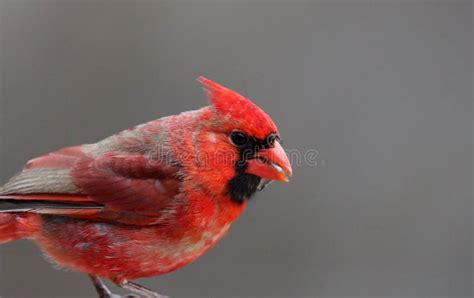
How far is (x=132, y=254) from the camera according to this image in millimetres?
2129

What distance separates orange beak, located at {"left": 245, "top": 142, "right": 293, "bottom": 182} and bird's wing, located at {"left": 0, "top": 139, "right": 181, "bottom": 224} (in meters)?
0.29

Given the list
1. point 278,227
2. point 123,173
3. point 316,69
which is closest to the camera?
point 123,173

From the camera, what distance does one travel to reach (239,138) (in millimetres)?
2123

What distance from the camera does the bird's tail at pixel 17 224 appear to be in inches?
88.6

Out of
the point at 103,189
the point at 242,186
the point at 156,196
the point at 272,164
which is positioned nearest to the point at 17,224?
the point at 103,189

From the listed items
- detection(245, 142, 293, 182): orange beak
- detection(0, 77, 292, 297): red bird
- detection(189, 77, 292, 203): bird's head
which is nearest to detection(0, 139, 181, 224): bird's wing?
detection(0, 77, 292, 297): red bird

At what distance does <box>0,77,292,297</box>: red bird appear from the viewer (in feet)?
6.97

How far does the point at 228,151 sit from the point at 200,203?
20cm

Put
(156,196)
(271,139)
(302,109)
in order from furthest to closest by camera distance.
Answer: (302,109) < (156,196) < (271,139)

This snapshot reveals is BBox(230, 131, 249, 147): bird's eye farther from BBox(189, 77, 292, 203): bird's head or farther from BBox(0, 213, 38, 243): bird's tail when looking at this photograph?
BBox(0, 213, 38, 243): bird's tail

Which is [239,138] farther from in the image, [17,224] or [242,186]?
[17,224]

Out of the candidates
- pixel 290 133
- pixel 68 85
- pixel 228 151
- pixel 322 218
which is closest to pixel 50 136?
pixel 68 85

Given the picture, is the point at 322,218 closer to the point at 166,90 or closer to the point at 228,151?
the point at 166,90

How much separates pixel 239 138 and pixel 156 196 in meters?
0.35
